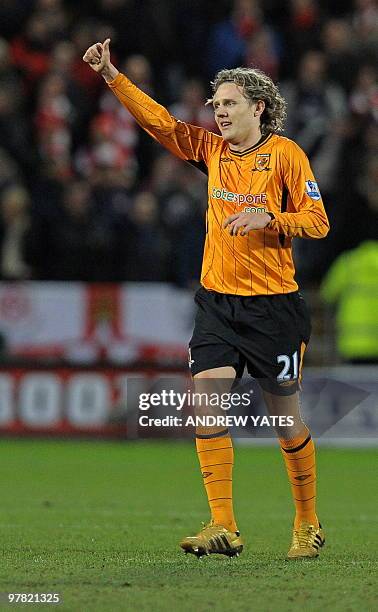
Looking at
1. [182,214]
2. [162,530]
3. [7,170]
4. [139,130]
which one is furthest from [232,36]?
[162,530]

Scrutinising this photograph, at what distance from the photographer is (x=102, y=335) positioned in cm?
1357

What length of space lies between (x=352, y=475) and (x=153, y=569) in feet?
17.7

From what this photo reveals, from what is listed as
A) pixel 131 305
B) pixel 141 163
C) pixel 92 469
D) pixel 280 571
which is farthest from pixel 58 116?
pixel 280 571

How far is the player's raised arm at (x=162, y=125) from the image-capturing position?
22.0 ft

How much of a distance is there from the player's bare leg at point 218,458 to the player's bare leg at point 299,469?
273mm

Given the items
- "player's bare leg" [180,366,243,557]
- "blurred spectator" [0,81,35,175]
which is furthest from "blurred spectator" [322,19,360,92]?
"player's bare leg" [180,366,243,557]

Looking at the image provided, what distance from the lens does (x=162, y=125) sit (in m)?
6.71

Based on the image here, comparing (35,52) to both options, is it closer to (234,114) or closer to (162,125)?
(162,125)

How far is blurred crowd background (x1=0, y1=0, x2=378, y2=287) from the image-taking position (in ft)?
45.7

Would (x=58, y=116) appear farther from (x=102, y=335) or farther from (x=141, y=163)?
(x=102, y=335)

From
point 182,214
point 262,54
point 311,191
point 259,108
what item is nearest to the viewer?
point 311,191

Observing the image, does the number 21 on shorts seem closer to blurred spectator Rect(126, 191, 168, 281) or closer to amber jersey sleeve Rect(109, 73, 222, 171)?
amber jersey sleeve Rect(109, 73, 222, 171)

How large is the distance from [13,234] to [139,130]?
7.02ft

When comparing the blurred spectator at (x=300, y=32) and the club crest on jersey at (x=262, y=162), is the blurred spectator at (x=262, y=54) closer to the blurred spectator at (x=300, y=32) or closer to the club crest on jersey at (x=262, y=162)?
the blurred spectator at (x=300, y=32)
